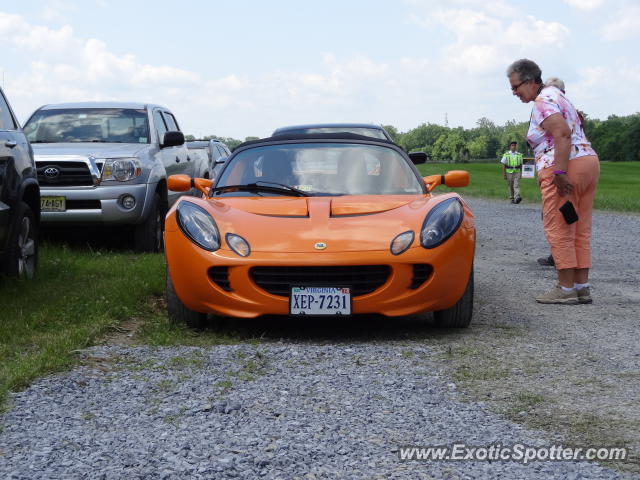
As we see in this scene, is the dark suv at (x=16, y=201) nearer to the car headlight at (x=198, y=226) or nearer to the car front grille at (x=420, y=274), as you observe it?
the car headlight at (x=198, y=226)

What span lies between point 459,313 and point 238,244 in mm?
1522

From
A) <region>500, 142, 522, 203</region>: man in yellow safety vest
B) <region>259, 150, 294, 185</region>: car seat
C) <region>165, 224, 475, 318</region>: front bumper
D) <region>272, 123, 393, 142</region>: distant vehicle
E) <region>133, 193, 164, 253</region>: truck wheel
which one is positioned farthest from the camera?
<region>500, 142, 522, 203</region>: man in yellow safety vest

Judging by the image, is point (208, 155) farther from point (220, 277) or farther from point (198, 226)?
point (220, 277)

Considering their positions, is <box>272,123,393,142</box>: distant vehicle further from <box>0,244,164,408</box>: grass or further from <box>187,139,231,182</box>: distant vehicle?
<box>0,244,164,408</box>: grass

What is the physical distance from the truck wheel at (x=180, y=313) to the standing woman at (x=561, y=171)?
2895 mm

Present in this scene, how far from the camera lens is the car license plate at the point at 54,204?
10.4 m

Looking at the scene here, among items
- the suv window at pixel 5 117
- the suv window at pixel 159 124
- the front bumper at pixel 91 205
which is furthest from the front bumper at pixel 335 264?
the suv window at pixel 159 124

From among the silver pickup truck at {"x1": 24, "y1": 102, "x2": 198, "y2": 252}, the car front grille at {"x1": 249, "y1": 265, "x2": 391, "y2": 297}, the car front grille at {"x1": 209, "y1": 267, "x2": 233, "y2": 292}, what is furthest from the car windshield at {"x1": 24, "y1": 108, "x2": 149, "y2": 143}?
the car front grille at {"x1": 249, "y1": 265, "x2": 391, "y2": 297}

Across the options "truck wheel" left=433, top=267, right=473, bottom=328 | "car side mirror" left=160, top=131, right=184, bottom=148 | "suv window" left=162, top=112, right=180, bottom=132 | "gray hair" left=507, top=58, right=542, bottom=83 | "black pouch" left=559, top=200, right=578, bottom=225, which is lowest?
"truck wheel" left=433, top=267, right=473, bottom=328

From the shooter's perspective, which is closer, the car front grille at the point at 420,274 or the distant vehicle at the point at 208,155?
the car front grille at the point at 420,274

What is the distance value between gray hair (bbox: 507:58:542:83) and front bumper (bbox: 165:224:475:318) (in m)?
2.08

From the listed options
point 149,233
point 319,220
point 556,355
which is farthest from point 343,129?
point 556,355

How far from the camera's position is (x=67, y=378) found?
471cm

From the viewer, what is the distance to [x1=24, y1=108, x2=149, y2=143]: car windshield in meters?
11.5
